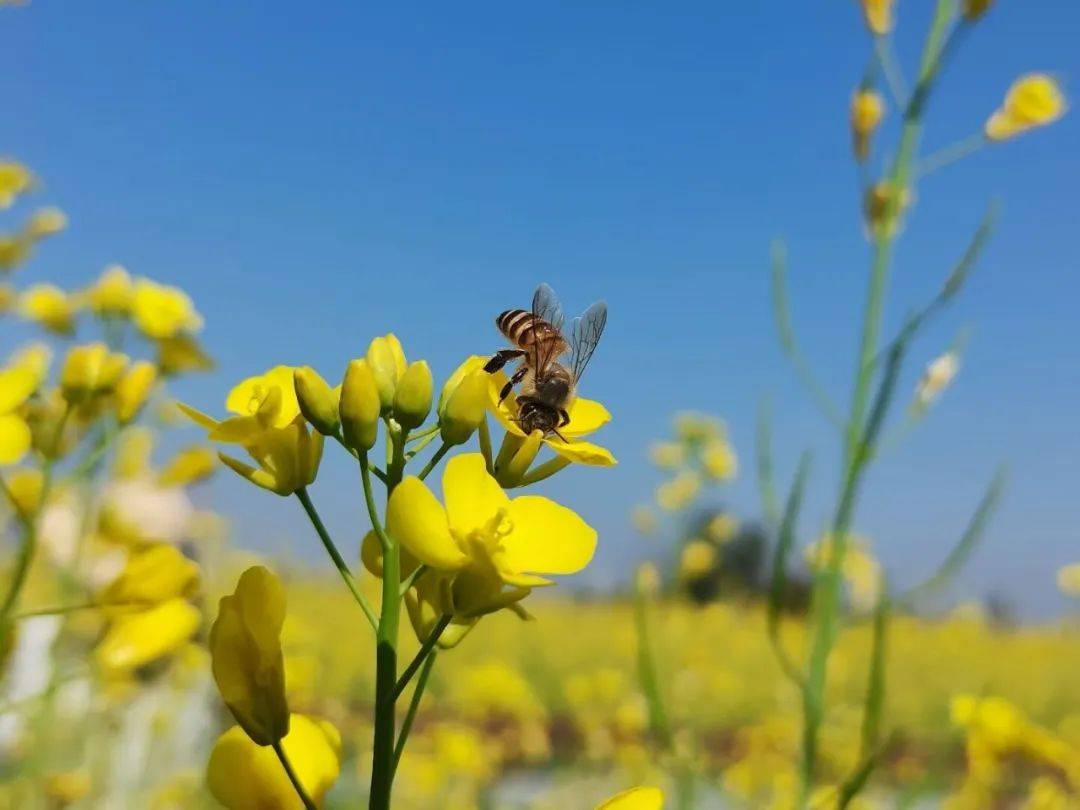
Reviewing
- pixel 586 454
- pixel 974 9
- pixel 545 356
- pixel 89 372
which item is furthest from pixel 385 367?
pixel 974 9

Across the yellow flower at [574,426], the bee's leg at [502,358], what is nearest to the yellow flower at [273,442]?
the yellow flower at [574,426]

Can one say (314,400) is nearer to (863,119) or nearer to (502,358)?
(502,358)

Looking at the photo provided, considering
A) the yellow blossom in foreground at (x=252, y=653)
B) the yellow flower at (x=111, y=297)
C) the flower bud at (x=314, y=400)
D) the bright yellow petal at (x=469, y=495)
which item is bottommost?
the yellow blossom in foreground at (x=252, y=653)

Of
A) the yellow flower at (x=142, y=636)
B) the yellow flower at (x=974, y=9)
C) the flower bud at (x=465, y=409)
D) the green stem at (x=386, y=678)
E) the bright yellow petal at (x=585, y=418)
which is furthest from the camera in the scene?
the yellow flower at (x=974, y=9)

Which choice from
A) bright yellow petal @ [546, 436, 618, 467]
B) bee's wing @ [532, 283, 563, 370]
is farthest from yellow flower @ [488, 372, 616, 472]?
bee's wing @ [532, 283, 563, 370]

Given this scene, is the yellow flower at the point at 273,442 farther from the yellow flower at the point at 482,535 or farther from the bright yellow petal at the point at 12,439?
the bright yellow petal at the point at 12,439

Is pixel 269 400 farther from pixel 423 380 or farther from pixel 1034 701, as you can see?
pixel 1034 701

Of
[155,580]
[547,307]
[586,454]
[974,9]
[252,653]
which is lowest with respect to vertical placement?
[252,653]
